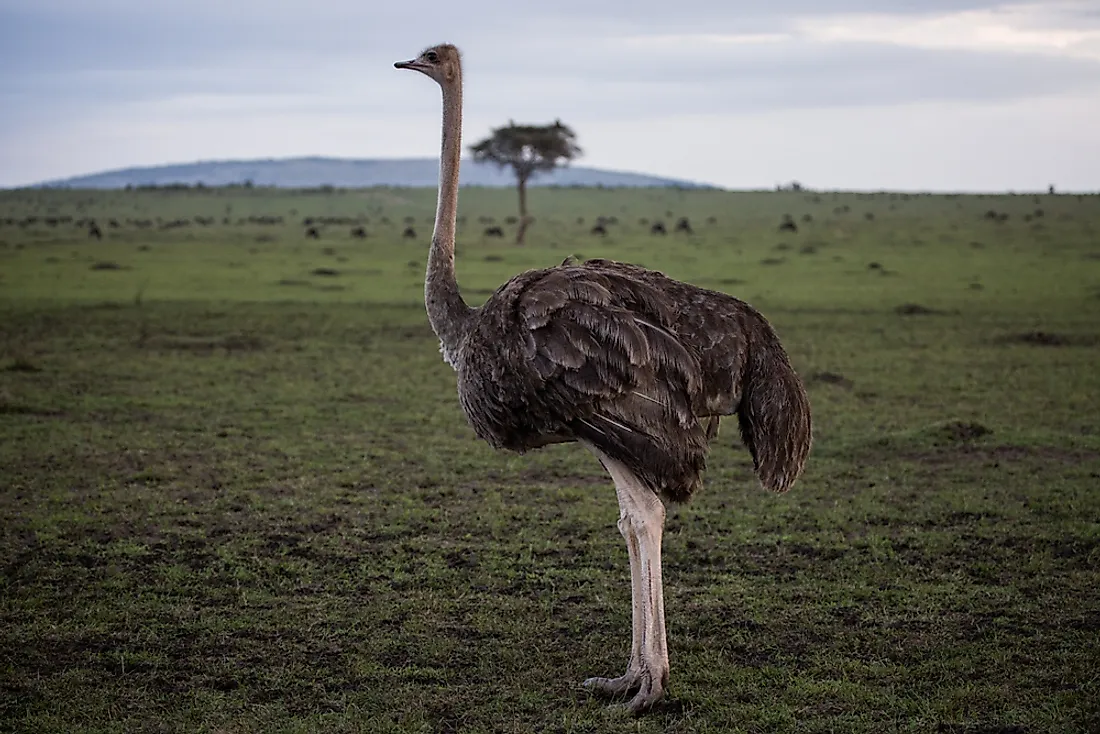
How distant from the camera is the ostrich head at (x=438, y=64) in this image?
6.10m

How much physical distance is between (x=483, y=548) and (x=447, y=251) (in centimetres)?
218

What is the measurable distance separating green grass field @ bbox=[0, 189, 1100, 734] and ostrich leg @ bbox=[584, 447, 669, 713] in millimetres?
146

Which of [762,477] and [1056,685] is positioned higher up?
[762,477]

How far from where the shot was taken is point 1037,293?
2131 centimetres

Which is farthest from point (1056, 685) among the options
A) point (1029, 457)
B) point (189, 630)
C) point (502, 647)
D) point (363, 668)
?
point (1029, 457)

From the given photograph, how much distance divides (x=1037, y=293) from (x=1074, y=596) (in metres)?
16.3

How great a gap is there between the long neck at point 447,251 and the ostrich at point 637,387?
0.12 meters

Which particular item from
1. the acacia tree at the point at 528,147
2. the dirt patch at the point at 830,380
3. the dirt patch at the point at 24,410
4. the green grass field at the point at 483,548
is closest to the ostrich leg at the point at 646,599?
the green grass field at the point at 483,548

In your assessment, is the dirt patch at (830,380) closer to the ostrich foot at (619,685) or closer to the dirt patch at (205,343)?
the dirt patch at (205,343)

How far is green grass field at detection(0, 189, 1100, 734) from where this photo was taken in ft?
16.8

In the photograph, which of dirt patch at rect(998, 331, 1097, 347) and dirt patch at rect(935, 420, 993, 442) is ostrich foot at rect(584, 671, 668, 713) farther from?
dirt patch at rect(998, 331, 1097, 347)

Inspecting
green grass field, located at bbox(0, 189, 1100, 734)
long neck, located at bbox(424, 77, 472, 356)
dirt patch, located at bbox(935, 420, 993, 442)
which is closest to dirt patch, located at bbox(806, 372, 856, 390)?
green grass field, located at bbox(0, 189, 1100, 734)

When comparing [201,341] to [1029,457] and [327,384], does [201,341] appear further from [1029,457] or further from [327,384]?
[1029,457]

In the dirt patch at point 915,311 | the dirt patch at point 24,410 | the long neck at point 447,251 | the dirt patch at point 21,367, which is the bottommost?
the dirt patch at point 24,410
